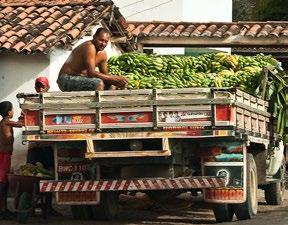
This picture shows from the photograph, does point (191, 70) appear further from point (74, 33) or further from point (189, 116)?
point (74, 33)

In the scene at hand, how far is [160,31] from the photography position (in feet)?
67.4

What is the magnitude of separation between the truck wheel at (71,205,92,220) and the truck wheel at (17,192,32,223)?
66 centimetres

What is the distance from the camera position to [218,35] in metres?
19.9

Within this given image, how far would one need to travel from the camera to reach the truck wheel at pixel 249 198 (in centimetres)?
1068

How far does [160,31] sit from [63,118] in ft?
35.5

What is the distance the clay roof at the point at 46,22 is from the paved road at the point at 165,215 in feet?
11.7

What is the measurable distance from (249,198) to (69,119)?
8.61 ft

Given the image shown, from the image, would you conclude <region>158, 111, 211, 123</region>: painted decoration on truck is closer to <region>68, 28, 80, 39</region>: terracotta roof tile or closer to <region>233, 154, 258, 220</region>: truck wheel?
<region>233, 154, 258, 220</region>: truck wheel

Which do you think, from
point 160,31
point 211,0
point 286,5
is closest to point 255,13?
point 286,5

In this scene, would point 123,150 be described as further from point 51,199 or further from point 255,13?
point 255,13

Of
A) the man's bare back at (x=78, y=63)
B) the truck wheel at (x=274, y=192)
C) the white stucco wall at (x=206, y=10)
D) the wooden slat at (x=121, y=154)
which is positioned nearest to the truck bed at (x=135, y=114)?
the wooden slat at (x=121, y=154)

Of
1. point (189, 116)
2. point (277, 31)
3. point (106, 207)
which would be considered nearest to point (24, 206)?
point (106, 207)

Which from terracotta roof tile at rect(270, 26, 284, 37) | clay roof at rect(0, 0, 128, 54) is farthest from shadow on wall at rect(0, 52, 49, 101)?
terracotta roof tile at rect(270, 26, 284, 37)

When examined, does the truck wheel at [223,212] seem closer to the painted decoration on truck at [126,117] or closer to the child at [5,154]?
the painted decoration on truck at [126,117]
